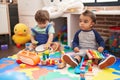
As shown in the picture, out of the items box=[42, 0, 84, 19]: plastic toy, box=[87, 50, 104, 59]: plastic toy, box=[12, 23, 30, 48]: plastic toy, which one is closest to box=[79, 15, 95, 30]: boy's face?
box=[87, 50, 104, 59]: plastic toy

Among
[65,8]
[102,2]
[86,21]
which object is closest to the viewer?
[86,21]

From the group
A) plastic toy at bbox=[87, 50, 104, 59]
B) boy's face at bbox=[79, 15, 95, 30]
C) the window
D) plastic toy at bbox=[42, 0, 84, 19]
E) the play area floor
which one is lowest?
the play area floor

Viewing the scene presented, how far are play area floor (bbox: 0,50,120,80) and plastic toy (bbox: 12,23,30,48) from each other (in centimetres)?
99

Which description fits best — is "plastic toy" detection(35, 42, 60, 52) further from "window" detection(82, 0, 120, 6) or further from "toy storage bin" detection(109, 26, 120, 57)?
"window" detection(82, 0, 120, 6)

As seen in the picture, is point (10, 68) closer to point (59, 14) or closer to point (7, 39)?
point (59, 14)

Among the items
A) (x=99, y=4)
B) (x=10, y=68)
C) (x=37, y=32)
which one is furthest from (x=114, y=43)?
(x=10, y=68)

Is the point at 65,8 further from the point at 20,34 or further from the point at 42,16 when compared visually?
the point at 20,34

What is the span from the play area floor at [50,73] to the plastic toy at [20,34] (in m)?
0.99

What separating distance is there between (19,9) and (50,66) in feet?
5.48

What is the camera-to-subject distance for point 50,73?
151cm

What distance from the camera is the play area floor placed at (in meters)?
1.42

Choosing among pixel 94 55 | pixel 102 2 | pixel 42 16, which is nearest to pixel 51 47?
pixel 42 16

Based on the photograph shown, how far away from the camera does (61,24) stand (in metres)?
2.89

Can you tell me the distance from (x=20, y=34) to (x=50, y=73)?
136cm
